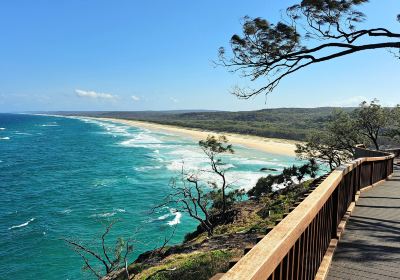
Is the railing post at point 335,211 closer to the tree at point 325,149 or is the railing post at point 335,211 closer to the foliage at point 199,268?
the foliage at point 199,268

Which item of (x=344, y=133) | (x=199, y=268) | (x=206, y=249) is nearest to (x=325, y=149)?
(x=344, y=133)

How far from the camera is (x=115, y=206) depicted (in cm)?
2908

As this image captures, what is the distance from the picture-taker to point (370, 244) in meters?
5.57

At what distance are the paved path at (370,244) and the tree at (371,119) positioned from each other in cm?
2267

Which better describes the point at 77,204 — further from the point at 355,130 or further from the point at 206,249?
the point at 355,130

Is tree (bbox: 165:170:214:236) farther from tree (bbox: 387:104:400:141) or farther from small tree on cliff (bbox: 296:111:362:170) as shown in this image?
tree (bbox: 387:104:400:141)

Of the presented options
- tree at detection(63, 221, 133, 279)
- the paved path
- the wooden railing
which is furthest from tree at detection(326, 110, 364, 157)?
the wooden railing

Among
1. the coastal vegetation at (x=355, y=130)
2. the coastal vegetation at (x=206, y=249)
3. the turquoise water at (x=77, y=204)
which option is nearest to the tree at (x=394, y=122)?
the coastal vegetation at (x=355, y=130)

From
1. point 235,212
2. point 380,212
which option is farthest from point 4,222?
point 380,212

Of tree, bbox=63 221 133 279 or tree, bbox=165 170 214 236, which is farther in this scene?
tree, bbox=165 170 214 236

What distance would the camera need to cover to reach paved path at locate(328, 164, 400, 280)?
14.8 ft

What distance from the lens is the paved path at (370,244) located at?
4496 millimetres

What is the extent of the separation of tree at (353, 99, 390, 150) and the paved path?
22667 millimetres

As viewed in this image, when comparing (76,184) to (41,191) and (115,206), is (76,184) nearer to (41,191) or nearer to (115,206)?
(41,191)
